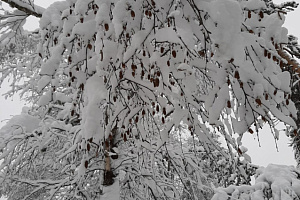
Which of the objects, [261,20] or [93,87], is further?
[261,20]

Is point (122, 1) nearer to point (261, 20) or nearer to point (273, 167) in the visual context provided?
point (261, 20)

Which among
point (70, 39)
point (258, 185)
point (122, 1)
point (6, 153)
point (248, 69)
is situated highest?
point (122, 1)


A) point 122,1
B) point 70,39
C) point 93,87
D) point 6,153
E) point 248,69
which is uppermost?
point 122,1

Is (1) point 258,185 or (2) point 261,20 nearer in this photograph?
(2) point 261,20

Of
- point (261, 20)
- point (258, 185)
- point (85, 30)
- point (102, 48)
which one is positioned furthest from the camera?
point (258, 185)

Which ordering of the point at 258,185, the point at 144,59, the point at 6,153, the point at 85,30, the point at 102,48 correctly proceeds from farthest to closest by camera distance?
the point at 258,185
the point at 6,153
the point at 144,59
the point at 85,30
the point at 102,48

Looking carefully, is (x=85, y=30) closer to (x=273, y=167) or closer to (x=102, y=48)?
(x=102, y=48)

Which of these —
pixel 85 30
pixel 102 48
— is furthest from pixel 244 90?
pixel 85 30

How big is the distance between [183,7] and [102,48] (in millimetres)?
579

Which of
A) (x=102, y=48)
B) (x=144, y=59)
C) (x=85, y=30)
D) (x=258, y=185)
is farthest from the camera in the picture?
(x=258, y=185)

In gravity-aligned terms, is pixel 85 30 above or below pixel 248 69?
above

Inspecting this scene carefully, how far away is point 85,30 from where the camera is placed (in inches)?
72.1

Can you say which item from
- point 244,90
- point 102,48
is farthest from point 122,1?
point 244,90

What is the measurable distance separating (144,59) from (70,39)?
504 millimetres
